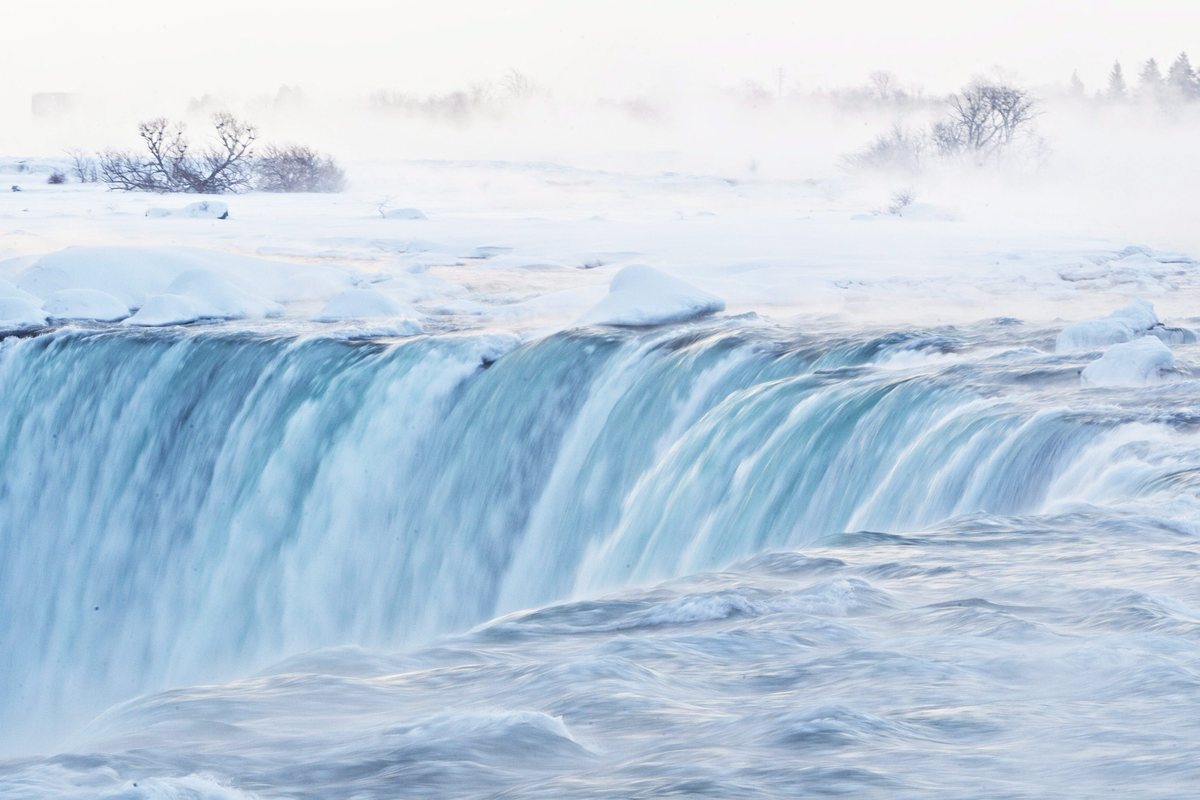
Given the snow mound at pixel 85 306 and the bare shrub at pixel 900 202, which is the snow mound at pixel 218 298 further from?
the bare shrub at pixel 900 202

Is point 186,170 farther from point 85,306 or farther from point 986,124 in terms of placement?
point 85,306

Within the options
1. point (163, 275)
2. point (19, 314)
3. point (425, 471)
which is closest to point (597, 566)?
point (425, 471)

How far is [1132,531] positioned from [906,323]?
21.5 ft

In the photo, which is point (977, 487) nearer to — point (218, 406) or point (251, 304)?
point (218, 406)

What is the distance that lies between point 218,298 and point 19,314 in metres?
1.72

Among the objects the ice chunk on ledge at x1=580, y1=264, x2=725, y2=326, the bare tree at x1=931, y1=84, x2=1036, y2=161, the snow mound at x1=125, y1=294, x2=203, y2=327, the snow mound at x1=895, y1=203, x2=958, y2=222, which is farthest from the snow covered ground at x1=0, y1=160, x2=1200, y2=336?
the bare tree at x1=931, y1=84, x2=1036, y2=161

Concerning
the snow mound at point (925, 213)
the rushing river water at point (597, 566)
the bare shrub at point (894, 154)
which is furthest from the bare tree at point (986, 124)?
the rushing river water at point (597, 566)

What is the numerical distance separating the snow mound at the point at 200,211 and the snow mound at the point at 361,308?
1342cm

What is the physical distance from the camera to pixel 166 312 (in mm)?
13789

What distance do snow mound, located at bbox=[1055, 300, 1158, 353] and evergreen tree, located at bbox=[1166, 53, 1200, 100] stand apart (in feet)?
211

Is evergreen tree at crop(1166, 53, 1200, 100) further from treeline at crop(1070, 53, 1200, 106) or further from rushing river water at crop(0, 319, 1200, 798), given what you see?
rushing river water at crop(0, 319, 1200, 798)

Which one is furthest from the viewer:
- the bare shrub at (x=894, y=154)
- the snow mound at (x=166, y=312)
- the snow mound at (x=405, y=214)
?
the bare shrub at (x=894, y=154)

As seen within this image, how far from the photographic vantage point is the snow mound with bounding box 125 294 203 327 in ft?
44.9

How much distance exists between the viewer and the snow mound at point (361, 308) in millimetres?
13484
